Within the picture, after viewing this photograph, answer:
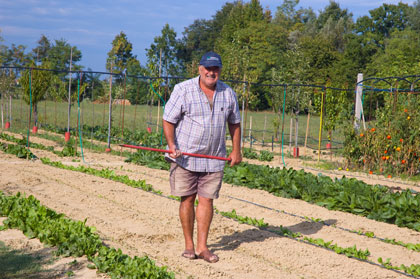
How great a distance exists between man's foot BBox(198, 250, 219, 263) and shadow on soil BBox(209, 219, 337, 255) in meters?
0.35

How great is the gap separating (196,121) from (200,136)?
0.13 metres

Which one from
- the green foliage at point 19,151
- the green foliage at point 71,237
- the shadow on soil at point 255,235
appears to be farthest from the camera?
the green foliage at point 19,151

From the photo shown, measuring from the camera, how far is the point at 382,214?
640 centimetres

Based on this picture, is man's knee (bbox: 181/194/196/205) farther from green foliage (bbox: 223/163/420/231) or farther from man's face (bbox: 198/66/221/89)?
green foliage (bbox: 223/163/420/231)

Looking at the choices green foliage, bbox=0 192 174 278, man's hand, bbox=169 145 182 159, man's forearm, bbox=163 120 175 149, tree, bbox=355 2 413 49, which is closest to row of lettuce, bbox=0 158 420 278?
green foliage, bbox=0 192 174 278

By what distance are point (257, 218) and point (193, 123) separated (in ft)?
7.83

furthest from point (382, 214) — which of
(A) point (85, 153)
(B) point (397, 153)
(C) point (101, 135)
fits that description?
(C) point (101, 135)

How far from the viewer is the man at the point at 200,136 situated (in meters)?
4.37

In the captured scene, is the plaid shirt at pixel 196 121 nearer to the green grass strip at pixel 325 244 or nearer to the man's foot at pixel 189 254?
the man's foot at pixel 189 254

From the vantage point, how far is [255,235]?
5.48 metres

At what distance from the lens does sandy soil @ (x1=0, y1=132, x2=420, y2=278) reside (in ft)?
14.7

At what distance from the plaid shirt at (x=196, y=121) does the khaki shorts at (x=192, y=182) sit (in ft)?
0.22

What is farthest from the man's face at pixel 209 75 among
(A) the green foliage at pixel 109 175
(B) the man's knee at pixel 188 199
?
(A) the green foliage at pixel 109 175

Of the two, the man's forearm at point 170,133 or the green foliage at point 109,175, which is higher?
the man's forearm at point 170,133
